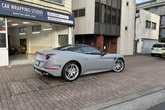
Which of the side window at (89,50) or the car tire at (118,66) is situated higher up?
the side window at (89,50)

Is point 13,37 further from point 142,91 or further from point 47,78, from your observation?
point 142,91

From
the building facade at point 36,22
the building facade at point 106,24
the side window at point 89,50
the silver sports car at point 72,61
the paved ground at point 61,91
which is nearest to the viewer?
the paved ground at point 61,91

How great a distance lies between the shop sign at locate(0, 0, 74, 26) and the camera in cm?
818

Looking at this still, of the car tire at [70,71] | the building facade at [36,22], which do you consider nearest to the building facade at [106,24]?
the building facade at [36,22]

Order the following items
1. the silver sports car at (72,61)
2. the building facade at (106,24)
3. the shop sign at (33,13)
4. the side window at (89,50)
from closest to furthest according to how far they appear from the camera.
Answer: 1. the silver sports car at (72,61)
2. the side window at (89,50)
3. the shop sign at (33,13)
4. the building facade at (106,24)

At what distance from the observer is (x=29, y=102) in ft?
12.7

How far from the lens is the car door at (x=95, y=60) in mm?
6324

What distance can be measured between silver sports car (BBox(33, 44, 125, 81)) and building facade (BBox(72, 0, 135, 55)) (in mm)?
8595

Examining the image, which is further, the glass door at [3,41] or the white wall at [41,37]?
the white wall at [41,37]

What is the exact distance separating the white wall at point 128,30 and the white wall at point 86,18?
14.5 ft

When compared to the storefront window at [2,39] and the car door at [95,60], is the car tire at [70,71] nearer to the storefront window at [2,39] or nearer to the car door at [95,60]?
the car door at [95,60]

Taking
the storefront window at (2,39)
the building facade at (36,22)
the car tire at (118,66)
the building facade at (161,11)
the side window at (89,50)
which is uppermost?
the building facade at (161,11)

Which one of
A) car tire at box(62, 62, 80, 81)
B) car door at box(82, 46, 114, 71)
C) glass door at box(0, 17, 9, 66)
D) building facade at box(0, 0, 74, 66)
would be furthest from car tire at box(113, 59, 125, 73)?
glass door at box(0, 17, 9, 66)

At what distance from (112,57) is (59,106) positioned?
4240mm
